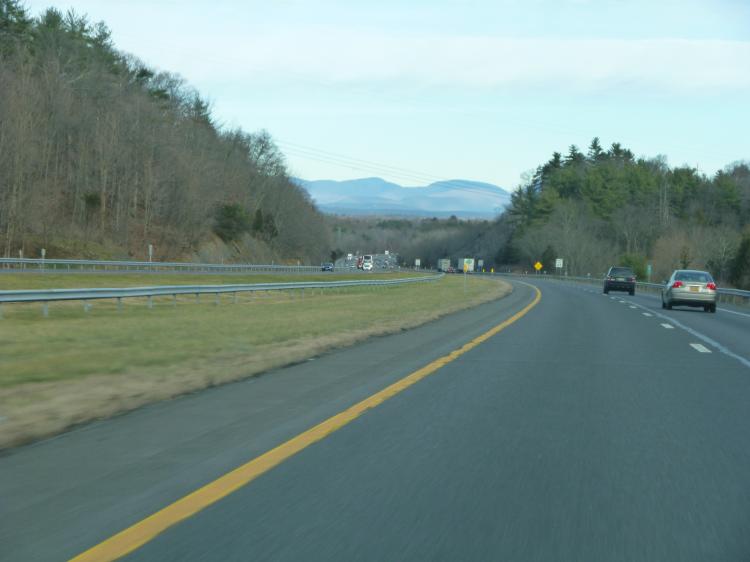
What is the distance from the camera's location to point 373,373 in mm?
11672

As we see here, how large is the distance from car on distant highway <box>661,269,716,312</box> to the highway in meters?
22.2

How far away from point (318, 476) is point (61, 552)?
6.67 ft

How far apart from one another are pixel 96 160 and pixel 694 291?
200 ft

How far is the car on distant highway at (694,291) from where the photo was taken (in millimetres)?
32750

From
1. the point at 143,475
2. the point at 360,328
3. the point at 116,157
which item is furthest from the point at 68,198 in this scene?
the point at 143,475

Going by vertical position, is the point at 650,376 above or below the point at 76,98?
below

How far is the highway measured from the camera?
15.2ft

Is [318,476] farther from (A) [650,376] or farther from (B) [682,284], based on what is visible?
(B) [682,284]

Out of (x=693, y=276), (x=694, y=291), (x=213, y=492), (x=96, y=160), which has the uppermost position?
(x=96, y=160)

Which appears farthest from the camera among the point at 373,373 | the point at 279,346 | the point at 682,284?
the point at 682,284

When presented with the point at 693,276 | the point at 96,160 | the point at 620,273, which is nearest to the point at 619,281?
the point at 620,273

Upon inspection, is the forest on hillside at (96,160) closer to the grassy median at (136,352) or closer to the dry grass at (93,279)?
the dry grass at (93,279)

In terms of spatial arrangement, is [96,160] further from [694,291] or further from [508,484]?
[508,484]

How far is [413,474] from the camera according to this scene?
6.16 meters
